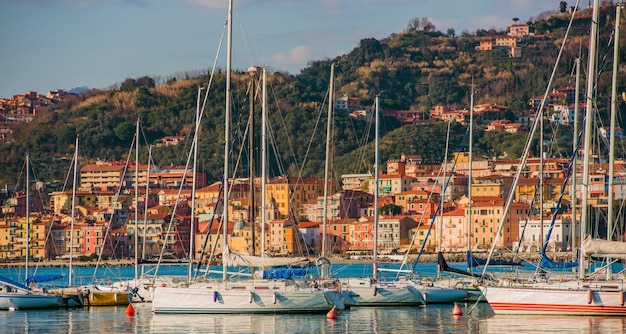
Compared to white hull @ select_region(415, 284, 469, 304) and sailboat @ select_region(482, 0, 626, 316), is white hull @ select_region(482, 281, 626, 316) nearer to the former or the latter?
sailboat @ select_region(482, 0, 626, 316)

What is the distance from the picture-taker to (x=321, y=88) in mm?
186125

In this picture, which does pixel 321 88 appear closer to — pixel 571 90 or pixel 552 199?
pixel 571 90

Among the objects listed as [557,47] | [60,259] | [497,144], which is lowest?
[60,259]

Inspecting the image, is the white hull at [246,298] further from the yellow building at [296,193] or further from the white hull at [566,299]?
the yellow building at [296,193]

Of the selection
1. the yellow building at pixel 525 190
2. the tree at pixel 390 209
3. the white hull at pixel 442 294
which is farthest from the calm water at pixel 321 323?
the tree at pixel 390 209

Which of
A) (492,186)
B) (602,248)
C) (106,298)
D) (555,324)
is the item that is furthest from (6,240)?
(555,324)

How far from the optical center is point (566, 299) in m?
26.8

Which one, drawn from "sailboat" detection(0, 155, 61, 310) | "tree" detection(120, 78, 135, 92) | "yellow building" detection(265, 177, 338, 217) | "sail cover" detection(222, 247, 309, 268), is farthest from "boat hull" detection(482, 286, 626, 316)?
"tree" detection(120, 78, 135, 92)

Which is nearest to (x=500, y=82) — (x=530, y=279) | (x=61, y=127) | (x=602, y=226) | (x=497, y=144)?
(x=497, y=144)

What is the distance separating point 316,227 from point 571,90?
6945cm

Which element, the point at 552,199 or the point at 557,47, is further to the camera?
the point at 557,47

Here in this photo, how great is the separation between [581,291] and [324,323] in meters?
5.68

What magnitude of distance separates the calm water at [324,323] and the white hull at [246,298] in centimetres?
19

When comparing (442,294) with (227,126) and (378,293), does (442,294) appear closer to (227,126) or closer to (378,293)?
(378,293)
